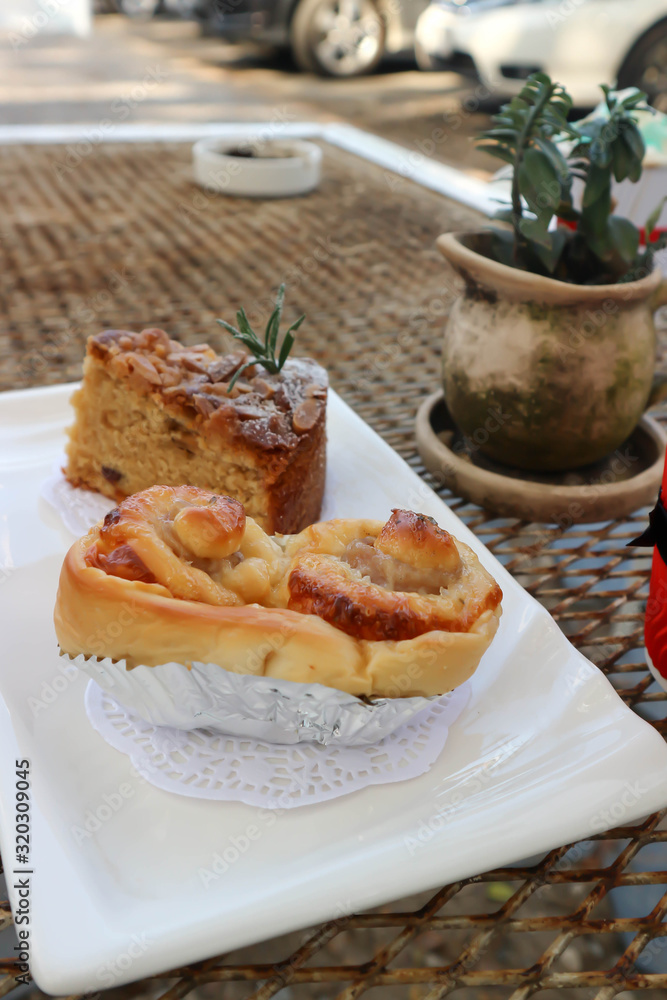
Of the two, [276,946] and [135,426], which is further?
[135,426]

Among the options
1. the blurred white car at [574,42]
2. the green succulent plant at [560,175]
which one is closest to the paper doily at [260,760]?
the green succulent plant at [560,175]

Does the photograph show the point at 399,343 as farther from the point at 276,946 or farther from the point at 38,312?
the point at 276,946

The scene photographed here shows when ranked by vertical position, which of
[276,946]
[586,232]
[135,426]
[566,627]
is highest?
[586,232]

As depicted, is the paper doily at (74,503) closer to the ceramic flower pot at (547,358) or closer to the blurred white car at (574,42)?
the ceramic flower pot at (547,358)

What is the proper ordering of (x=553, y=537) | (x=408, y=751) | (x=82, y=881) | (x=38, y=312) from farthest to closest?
(x=38, y=312)
(x=553, y=537)
(x=408, y=751)
(x=82, y=881)

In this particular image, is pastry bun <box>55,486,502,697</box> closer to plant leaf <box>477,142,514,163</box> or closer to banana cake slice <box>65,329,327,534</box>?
banana cake slice <box>65,329,327,534</box>

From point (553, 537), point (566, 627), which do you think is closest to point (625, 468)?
point (553, 537)

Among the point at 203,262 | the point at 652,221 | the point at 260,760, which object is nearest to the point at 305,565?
the point at 260,760
